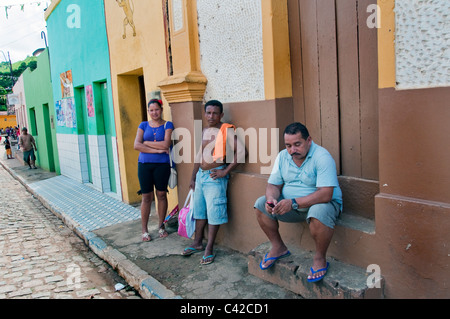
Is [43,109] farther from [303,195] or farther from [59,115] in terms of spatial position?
[303,195]

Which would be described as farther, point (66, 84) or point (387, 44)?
point (66, 84)

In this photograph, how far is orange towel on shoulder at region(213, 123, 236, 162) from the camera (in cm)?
394

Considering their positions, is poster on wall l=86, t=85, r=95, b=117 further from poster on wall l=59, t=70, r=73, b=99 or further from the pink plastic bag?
the pink plastic bag

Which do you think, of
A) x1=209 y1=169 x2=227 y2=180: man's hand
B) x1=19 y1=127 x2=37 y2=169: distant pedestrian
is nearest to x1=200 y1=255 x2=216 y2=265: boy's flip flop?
x1=209 y1=169 x2=227 y2=180: man's hand

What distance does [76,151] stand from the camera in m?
10.1

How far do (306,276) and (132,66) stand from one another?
190 inches

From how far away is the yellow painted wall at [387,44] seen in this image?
263cm

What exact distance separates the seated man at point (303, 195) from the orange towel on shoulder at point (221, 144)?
2.69 ft

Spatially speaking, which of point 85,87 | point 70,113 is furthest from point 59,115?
point 85,87

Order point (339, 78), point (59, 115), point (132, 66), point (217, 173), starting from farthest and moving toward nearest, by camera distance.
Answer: point (59, 115)
point (132, 66)
point (217, 173)
point (339, 78)

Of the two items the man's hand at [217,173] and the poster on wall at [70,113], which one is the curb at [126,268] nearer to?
the man's hand at [217,173]

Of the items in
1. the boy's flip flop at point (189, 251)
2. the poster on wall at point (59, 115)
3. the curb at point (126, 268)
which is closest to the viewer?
the curb at point (126, 268)

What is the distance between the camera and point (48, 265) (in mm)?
4699

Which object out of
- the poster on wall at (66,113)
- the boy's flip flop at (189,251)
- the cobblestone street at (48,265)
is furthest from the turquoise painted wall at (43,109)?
the boy's flip flop at (189,251)
